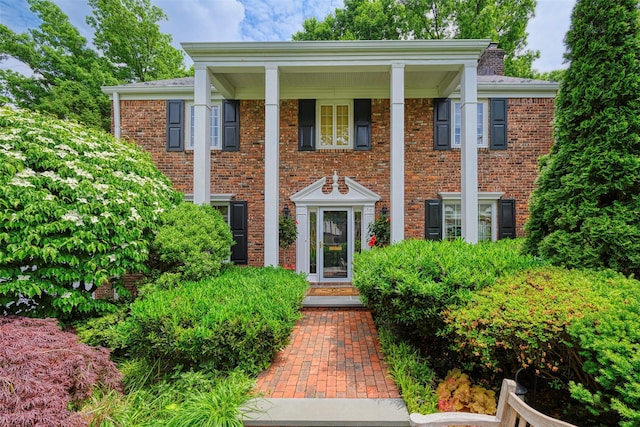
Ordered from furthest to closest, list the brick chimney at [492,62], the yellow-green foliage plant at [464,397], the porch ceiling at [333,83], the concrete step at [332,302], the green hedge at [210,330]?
the brick chimney at [492,62]
the porch ceiling at [333,83]
the concrete step at [332,302]
the green hedge at [210,330]
the yellow-green foliage plant at [464,397]

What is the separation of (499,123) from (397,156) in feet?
13.0

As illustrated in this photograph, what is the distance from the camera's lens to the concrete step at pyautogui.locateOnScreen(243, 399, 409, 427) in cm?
261

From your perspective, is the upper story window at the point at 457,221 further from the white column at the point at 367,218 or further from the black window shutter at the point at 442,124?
the white column at the point at 367,218

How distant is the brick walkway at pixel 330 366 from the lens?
3107 mm

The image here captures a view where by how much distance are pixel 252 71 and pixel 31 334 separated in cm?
614

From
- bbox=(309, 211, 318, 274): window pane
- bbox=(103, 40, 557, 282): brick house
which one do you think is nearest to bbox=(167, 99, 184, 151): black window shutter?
bbox=(103, 40, 557, 282): brick house

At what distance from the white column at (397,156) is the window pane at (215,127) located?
198 inches

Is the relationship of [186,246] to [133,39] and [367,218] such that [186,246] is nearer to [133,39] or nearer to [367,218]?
[367,218]

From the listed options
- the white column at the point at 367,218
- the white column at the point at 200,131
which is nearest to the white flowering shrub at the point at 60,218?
the white column at the point at 200,131

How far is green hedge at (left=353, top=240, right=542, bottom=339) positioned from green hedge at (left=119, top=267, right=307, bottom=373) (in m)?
1.29

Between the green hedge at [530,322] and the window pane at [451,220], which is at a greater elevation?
the window pane at [451,220]

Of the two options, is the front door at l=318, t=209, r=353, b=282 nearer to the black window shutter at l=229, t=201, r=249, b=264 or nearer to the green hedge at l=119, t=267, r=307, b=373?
the black window shutter at l=229, t=201, r=249, b=264

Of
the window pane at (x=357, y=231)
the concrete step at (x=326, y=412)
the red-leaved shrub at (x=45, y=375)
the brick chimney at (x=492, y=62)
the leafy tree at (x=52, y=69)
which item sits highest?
the leafy tree at (x=52, y=69)

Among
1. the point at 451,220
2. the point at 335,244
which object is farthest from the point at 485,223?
the point at 335,244
